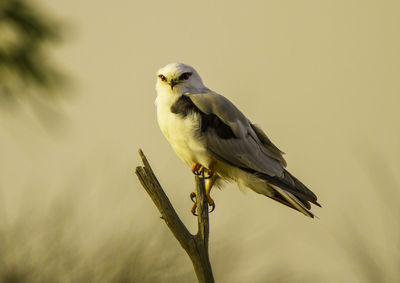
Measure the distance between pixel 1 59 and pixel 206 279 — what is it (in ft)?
14.5

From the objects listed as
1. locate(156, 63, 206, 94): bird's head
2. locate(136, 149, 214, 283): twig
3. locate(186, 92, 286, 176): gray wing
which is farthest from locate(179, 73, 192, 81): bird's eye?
locate(136, 149, 214, 283): twig

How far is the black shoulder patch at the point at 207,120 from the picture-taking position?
13.5ft

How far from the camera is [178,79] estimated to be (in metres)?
4.37

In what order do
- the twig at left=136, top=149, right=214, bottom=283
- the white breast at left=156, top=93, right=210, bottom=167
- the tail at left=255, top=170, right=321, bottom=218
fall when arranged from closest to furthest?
the twig at left=136, top=149, right=214, bottom=283
the tail at left=255, top=170, right=321, bottom=218
the white breast at left=156, top=93, right=210, bottom=167

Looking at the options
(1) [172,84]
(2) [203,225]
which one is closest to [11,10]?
(1) [172,84]

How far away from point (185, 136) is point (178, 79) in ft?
1.62

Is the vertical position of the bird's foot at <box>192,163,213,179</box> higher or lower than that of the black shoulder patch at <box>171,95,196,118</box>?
lower

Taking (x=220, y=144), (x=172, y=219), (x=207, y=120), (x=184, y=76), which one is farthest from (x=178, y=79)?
(x=172, y=219)

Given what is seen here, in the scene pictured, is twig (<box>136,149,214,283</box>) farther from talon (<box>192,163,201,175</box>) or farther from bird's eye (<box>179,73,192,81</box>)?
bird's eye (<box>179,73,192,81</box>)

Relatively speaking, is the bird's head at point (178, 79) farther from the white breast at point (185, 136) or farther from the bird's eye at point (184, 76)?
the white breast at point (185, 136)

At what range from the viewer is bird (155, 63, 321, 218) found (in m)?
4.07

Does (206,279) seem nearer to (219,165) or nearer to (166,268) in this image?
(219,165)

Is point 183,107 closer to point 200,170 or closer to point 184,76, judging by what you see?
point 184,76

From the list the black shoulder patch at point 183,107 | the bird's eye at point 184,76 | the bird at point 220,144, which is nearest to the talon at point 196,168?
the bird at point 220,144
